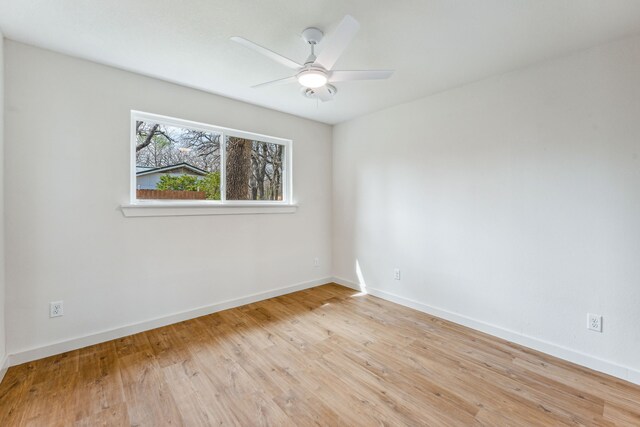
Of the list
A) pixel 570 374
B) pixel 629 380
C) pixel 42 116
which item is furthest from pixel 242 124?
pixel 629 380

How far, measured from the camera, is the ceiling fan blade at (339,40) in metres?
1.48

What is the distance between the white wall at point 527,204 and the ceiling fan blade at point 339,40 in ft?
5.63

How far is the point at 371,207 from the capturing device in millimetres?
3682

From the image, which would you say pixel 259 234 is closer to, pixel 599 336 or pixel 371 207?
pixel 371 207

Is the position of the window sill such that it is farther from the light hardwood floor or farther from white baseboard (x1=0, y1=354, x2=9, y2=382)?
white baseboard (x1=0, y1=354, x2=9, y2=382)

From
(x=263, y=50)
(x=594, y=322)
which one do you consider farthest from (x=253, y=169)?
(x=594, y=322)

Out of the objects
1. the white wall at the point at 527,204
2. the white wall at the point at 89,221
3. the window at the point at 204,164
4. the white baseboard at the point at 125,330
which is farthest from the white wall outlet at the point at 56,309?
the white wall at the point at 527,204

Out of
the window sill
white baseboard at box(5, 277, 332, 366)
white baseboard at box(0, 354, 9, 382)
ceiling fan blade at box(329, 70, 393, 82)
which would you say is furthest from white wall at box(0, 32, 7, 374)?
ceiling fan blade at box(329, 70, 393, 82)

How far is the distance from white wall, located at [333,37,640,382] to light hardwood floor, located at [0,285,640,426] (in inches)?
13.0

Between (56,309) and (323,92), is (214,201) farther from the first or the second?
(323,92)

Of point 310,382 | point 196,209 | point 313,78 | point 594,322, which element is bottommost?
point 310,382

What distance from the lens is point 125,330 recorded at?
2514mm

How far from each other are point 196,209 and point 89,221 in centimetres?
87

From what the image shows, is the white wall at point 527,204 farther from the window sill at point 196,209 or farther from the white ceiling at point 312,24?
the window sill at point 196,209
